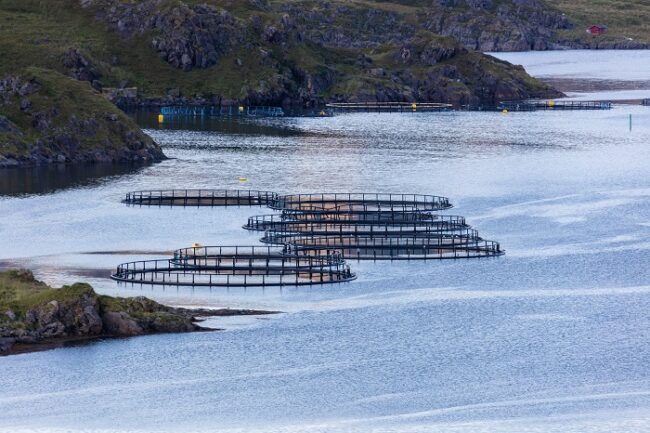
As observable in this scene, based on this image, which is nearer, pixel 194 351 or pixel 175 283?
pixel 194 351

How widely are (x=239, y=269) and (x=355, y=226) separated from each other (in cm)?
→ 3090

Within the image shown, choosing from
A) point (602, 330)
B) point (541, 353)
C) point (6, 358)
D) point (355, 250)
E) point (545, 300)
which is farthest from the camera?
point (355, 250)

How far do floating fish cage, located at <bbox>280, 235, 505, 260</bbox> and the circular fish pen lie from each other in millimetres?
3210

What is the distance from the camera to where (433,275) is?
150 meters

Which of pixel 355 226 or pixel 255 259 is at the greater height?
pixel 355 226

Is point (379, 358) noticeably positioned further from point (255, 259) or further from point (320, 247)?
point (320, 247)

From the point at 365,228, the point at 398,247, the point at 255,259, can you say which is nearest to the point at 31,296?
the point at 255,259

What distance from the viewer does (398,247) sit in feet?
537

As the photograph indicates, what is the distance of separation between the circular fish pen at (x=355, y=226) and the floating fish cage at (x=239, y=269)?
48.5ft

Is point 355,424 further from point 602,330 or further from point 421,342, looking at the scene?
point 602,330

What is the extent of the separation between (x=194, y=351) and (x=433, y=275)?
39.8m

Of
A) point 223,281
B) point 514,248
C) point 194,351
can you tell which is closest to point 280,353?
point 194,351

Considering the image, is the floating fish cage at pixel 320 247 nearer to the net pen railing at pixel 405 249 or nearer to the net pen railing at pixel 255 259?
the net pen railing at pixel 255 259

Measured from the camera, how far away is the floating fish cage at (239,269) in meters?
143
